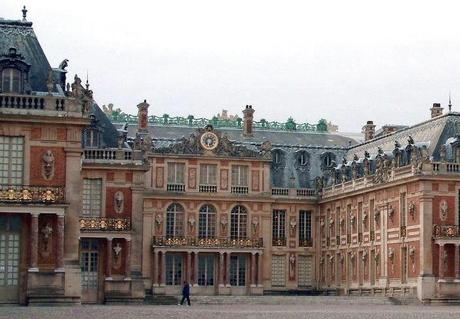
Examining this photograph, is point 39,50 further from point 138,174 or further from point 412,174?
point 412,174

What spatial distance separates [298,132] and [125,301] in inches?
1213

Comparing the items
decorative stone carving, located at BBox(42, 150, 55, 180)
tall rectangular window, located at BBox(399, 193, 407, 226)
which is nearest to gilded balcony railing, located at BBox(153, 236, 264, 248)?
tall rectangular window, located at BBox(399, 193, 407, 226)

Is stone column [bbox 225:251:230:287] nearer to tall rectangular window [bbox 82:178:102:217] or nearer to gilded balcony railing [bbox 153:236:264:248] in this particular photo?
gilded balcony railing [bbox 153:236:264:248]

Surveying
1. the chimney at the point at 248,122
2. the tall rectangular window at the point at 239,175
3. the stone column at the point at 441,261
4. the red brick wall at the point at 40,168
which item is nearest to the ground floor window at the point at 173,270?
the tall rectangular window at the point at 239,175

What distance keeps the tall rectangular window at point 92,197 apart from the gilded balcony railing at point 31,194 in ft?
38.7

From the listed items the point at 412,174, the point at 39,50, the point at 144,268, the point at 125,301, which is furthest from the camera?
the point at 144,268

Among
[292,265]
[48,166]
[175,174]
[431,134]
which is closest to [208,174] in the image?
[175,174]

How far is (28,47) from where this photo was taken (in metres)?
42.5

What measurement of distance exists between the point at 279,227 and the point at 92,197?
2266 cm

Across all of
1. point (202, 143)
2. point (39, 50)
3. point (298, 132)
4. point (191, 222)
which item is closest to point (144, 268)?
point (191, 222)

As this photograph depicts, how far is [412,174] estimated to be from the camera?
A: 58219 mm

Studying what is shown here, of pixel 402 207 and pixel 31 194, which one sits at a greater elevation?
pixel 402 207

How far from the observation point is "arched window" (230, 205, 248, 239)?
71000 mm

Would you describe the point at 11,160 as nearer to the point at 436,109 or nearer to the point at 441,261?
the point at 441,261
